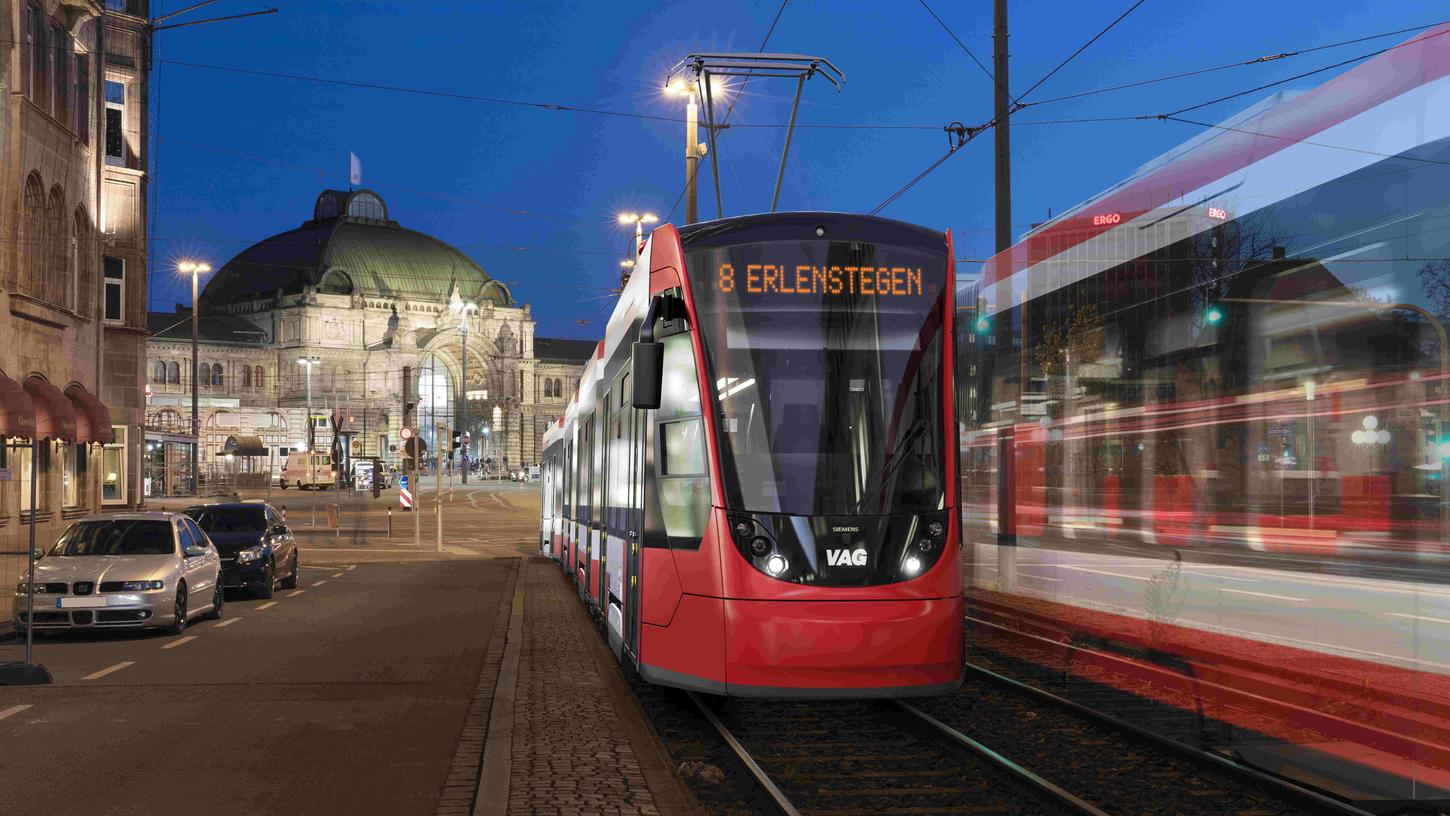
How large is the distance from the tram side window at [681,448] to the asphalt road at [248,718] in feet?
7.37

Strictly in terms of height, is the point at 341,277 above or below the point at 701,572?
above

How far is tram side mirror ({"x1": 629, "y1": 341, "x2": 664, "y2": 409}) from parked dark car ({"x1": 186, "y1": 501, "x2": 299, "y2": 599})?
14.3 m

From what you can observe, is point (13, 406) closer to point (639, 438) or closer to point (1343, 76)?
point (639, 438)

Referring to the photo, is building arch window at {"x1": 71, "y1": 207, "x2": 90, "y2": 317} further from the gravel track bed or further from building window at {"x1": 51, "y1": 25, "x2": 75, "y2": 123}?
the gravel track bed

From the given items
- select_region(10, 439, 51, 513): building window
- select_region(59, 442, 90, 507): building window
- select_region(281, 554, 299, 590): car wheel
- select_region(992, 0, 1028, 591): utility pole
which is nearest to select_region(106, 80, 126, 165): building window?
select_region(59, 442, 90, 507): building window

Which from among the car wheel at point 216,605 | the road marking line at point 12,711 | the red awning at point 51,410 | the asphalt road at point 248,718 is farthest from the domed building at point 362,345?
the road marking line at point 12,711

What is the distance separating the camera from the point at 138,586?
16719 mm

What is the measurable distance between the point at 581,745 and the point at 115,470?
30.9m

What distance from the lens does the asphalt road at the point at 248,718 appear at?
820 centimetres

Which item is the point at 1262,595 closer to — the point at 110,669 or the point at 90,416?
the point at 110,669

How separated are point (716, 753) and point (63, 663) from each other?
7997mm

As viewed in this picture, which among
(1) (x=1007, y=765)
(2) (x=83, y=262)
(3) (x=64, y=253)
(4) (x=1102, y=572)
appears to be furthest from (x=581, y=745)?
(2) (x=83, y=262)

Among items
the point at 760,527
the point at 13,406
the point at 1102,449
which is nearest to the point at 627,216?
the point at 13,406

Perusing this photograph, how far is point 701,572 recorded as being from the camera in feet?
32.3
